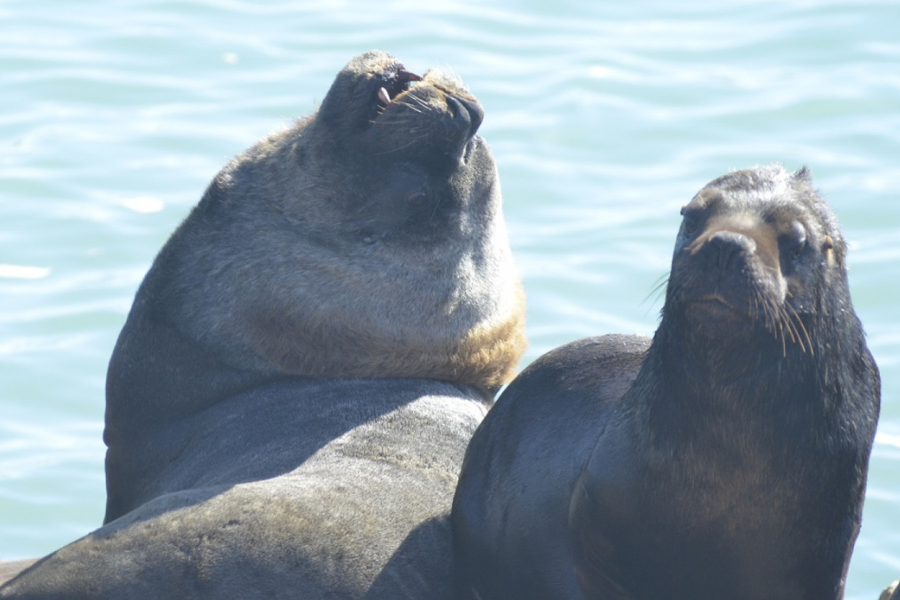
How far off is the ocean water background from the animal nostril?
398cm

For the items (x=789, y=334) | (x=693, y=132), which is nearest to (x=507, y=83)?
(x=693, y=132)

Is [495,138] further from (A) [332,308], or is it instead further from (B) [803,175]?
(B) [803,175]

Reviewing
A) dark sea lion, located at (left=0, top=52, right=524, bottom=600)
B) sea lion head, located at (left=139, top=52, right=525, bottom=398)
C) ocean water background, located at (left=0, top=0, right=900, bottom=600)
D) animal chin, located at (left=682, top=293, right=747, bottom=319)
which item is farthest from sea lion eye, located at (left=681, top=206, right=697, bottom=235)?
ocean water background, located at (left=0, top=0, right=900, bottom=600)

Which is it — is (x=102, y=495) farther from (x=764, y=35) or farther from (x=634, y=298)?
(x=764, y=35)

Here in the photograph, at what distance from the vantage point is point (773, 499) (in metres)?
4.56

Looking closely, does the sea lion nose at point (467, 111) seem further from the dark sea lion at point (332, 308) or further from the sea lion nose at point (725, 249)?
the sea lion nose at point (725, 249)

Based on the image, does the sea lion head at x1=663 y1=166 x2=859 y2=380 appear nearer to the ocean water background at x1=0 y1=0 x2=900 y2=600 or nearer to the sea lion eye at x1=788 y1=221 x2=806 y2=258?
the sea lion eye at x1=788 y1=221 x2=806 y2=258

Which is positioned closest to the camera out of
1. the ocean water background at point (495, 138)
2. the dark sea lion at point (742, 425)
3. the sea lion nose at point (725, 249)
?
the sea lion nose at point (725, 249)

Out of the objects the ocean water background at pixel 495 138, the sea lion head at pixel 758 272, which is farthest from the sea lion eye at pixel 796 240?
the ocean water background at pixel 495 138

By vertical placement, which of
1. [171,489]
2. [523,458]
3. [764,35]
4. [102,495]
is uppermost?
[764,35]

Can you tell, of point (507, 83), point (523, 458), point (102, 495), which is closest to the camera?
point (523, 458)

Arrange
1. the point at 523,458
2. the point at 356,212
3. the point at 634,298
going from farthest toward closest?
the point at 634,298, the point at 356,212, the point at 523,458

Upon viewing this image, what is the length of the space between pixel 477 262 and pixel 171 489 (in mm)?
1508

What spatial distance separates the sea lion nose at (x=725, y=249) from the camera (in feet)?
14.3
